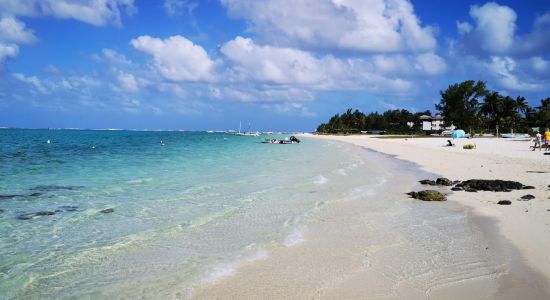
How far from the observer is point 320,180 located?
18.5m

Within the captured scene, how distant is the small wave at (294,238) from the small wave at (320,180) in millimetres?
8521

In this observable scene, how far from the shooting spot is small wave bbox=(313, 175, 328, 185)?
58.2 feet

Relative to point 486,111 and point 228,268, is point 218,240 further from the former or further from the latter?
point 486,111

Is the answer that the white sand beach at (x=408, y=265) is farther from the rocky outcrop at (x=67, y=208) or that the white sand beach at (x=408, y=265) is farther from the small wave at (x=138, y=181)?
the small wave at (x=138, y=181)

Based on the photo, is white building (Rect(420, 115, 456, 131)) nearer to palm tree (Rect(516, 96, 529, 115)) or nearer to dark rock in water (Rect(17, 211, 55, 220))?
palm tree (Rect(516, 96, 529, 115))

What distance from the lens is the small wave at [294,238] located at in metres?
8.07

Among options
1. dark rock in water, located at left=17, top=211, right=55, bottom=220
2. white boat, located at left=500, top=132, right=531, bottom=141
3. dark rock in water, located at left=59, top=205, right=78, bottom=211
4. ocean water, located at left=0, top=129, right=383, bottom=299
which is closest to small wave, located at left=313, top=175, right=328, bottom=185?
ocean water, located at left=0, top=129, right=383, bottom=299

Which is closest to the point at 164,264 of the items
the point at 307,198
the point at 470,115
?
the point at 307,198

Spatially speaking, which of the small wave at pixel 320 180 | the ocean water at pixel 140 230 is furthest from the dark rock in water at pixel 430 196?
the small wave at pixel 320 180

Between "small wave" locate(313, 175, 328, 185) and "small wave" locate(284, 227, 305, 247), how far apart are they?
8.52 metres

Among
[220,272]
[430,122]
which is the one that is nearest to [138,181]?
[220,272]

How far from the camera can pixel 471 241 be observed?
802cm

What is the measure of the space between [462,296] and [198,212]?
7385 mm

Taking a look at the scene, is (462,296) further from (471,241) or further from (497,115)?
(497,115)
